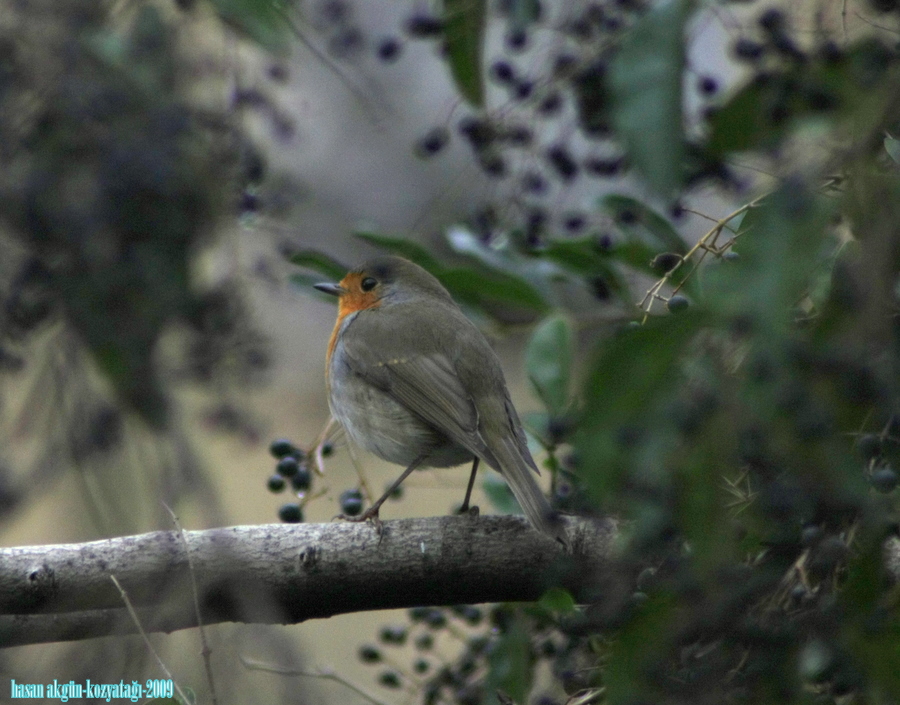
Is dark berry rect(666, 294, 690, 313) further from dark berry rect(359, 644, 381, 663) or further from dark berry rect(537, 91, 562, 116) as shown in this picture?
dark berry rect(359, 644, 381, 663)

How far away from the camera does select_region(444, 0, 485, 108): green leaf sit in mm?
2186

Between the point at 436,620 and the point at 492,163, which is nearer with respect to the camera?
the point at 492,163

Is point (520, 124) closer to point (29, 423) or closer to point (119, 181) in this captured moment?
point (119, 181)

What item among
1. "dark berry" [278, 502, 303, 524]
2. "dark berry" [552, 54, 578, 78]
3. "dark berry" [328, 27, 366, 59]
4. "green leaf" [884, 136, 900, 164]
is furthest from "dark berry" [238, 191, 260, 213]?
"green leaf" [884, 136, 900, 164]

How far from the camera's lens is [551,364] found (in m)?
2.83

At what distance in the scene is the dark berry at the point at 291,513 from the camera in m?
3.14

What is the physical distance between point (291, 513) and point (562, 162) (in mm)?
1370

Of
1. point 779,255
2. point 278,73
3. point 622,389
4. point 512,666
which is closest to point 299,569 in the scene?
point 512,666

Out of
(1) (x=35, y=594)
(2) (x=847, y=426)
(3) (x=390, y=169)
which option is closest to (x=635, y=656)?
(2) (x=847, y=426)

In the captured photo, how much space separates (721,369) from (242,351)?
10.1 feet

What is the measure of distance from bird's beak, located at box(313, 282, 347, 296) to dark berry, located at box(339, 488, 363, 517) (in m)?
0.82

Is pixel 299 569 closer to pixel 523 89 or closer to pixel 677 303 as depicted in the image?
pixel 677 303

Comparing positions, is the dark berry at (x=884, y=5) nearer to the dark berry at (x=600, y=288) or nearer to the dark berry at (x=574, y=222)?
the dark berry at (x=600, y=288)

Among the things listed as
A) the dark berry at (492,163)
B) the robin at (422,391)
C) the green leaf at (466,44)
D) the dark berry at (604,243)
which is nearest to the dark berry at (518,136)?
the dark berry at (492,163)
